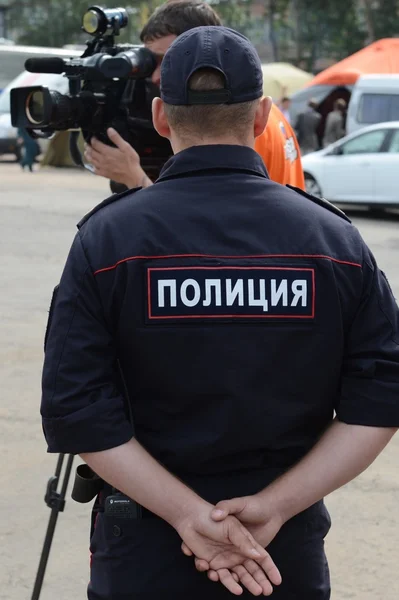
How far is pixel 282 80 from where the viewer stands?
94.3ft

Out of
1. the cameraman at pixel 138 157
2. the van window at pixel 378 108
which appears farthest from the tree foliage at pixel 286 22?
the cameraman at pixel 138 157

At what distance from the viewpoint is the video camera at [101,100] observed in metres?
3.36

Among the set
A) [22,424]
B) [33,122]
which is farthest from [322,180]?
[33,122]

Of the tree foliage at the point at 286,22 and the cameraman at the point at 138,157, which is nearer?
the cameraman at the point at 138,157

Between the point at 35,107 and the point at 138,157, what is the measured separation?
0.38 meters

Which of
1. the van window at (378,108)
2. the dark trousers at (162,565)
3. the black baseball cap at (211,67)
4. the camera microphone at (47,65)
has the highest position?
the black baseball cap at (211,67)

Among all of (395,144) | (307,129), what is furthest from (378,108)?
(395,144)

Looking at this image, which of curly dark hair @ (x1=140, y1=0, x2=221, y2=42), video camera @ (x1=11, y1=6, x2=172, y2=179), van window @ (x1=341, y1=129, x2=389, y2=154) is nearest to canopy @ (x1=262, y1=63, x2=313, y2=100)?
van window @ (x1=341, y1=129, x2=389, y2=154)

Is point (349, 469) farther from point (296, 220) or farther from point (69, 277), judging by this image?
point (69, 277)

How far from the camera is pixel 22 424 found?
5.50 m

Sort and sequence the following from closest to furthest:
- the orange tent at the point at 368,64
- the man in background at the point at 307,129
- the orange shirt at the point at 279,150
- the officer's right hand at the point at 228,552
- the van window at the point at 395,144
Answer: the officer's right hand at the point at 228,552 < the orange shirt at the point at 279,150 < the van window at the point at 395,144 < the man in background at the point at 307,129 < the orange tent at the point at 368,64

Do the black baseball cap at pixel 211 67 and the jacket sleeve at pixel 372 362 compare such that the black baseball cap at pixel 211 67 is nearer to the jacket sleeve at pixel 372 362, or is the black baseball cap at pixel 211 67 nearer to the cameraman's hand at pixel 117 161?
the jacket sleeve at pixel 372 362

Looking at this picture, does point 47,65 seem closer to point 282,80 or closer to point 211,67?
point 211,67

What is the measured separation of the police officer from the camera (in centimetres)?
189
